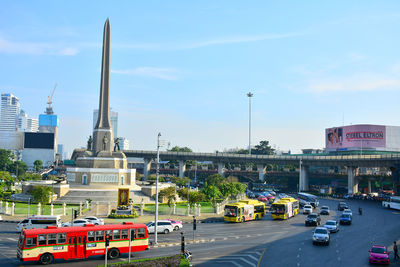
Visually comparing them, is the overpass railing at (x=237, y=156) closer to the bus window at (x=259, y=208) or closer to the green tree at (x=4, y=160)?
the green tree at (x=4, y=160)

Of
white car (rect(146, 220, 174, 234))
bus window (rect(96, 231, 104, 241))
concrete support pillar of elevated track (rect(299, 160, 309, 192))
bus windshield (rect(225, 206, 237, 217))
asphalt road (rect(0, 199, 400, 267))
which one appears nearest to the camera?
bus window (rect(96, 231, 104, 241))

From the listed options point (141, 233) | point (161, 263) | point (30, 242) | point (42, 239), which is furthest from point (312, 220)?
point (30, 242)

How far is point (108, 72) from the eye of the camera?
257 ft

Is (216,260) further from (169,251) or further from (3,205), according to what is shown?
(3,205)

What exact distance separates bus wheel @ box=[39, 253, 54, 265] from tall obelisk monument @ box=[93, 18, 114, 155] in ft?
174

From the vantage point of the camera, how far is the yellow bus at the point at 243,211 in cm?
5002

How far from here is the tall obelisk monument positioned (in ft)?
256

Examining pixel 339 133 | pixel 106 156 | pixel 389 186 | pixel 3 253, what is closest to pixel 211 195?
pixel 106 156

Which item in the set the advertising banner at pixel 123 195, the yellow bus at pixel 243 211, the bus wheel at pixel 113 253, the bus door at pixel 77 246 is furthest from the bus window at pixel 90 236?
the advertising banner at pixel 123 195

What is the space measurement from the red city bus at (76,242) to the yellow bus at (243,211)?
22316 mm

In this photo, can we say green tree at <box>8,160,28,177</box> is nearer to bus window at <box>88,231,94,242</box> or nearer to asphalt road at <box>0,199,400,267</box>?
asphalt road at <box>0,199,400,267</box>

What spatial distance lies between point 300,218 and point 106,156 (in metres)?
40.7

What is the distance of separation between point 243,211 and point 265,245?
54.0ft

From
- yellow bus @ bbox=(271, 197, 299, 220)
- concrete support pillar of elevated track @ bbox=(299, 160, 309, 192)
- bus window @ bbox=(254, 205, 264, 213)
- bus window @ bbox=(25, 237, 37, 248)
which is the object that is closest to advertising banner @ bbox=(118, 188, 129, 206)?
bus window @ bbox=(254, 205, 264, 213)
